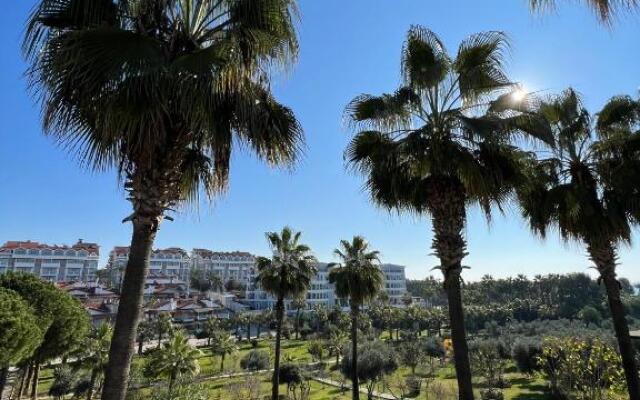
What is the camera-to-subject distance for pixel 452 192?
26.6 feet

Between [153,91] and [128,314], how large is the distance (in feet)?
7.83

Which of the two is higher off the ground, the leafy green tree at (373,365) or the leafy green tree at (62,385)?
the leafy green tree at (373,365)

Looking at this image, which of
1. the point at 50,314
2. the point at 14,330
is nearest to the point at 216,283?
the point at 50,314

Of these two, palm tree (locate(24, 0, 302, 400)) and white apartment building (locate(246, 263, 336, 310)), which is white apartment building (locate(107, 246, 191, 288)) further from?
palm tree (locate(24, 0, 302, 400))

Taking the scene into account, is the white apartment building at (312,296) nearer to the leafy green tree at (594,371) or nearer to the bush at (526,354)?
the bush at (526,354)

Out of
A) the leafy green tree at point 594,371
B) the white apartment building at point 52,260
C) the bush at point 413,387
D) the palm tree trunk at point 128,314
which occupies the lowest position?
the bush at point 413,387

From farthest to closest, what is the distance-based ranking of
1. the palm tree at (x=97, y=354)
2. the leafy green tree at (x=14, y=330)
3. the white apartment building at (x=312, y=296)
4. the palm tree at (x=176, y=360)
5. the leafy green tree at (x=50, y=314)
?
the white apartment building at (x=312, y=296)
the palm tree at (x=97, y=354)
the palm tree at (x=176, y=360)
the leafy green tree at (x=50, y=314)
the leafy green tree at (x=14, y=330)

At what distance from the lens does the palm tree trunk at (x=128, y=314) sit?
4293mm

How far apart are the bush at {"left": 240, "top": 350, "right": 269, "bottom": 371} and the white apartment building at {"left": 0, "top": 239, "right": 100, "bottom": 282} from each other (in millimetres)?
82948

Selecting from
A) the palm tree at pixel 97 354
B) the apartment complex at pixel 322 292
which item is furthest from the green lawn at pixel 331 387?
the apartment complex at pixel 322 292

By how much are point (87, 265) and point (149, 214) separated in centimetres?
13346

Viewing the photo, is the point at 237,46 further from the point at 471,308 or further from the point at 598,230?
the point at 471,308

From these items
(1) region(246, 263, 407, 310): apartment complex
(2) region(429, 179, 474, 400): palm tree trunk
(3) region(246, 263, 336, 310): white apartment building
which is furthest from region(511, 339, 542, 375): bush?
(3) region(246, 263, 336, 310): white apartment building

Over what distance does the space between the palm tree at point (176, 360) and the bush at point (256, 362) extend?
18.7m
